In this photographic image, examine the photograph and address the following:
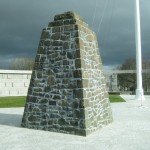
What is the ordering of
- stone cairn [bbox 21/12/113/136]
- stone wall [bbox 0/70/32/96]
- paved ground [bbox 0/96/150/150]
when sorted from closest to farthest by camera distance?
paved ground [bbox 0/96/150/150]
stone cairn [bbox 21/12/113/136]
stone wall [bbox 0/70/32/96]

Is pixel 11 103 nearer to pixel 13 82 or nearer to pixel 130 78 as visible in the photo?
pixel 13 82

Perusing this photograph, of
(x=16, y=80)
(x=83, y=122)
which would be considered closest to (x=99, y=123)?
(x=83, y=122)

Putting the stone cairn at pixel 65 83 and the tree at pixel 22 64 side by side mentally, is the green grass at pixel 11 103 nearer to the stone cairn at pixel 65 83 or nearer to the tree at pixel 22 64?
the stone cairn at pixel 65 83

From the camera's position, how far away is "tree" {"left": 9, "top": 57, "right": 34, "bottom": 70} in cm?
5400

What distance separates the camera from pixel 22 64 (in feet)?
179

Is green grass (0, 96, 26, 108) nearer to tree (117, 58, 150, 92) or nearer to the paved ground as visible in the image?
the paved ground

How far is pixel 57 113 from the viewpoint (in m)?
10.3

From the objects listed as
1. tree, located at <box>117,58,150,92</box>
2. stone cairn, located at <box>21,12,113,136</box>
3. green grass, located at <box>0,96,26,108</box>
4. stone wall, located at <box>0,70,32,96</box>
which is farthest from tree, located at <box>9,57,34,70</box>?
stone cairn, located at <box>21,12,113,136</box>

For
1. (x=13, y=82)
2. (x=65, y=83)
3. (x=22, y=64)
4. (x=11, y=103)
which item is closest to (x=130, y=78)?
(x=22, y=64)

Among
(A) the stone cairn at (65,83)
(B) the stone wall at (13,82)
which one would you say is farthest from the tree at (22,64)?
(A) the stone cairn at (65,83)

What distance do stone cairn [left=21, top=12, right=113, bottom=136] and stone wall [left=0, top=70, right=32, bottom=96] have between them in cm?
1787

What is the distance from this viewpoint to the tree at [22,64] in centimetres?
5400

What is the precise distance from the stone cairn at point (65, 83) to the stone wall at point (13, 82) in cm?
1787

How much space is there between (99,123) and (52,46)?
323cm
